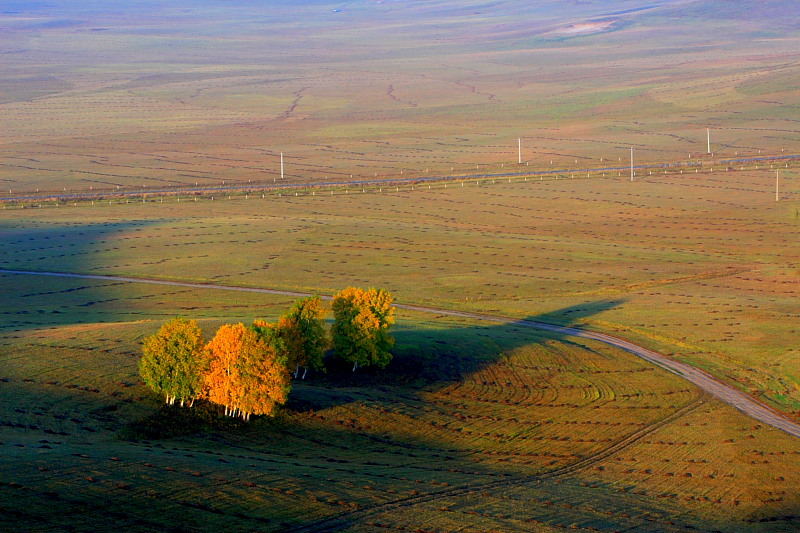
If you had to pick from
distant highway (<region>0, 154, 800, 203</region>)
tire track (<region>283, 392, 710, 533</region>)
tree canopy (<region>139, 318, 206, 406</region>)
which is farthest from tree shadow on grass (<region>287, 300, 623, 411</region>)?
distant highway (<region>0, 154, 800, 203</region>)

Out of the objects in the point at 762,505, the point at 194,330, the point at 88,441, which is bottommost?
the point at 762,505

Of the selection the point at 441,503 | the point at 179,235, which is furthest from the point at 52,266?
the point at 441,503

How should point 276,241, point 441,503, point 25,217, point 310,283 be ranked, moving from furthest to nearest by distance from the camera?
point 25,217
point 276,241
point 310,283
point 441,503

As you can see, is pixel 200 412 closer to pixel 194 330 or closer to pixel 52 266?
pixel 194 330

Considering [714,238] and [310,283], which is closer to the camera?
[310,283]

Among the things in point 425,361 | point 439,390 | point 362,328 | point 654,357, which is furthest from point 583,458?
point 654,357

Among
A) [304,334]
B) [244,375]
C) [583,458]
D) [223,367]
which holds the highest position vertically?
[304,334]

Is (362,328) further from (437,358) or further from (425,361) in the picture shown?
(437,358)
